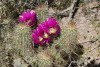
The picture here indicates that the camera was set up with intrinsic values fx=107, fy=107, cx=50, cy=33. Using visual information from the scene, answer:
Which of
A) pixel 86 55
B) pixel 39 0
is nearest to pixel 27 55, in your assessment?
pixel 86 55

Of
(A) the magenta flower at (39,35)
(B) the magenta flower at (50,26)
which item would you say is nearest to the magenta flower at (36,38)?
(A) the magenta flower at (39,35)

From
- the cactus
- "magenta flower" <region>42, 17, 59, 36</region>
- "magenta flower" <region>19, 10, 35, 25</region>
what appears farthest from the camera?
"magenta flower" <region>19, 10, 35, 25</region>

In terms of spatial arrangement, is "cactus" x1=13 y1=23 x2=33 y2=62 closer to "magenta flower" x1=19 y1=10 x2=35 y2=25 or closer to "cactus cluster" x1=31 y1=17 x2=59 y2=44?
"cactus cluster" x1=31 y1=17 x2=59 y2=44

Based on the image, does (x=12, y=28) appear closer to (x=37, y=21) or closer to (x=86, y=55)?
(x=37, y=21)

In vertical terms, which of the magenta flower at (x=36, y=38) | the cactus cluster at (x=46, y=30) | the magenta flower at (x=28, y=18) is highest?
the magenta flower at (x=28, y=18)

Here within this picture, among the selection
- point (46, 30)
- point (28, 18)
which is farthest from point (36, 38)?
point (28, 18)

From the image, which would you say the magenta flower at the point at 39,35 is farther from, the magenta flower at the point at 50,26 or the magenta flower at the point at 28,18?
the magenta flower at the point at 28,18

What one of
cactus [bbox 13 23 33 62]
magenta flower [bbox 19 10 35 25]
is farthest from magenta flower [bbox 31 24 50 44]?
magenta flower [bbox 19 10 35 25]
